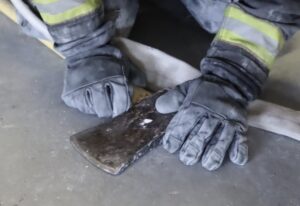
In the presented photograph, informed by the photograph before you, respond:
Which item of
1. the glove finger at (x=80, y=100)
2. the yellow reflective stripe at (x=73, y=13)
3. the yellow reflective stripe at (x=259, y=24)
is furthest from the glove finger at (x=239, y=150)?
the yellow reflective stripe at (x=73, y=13)

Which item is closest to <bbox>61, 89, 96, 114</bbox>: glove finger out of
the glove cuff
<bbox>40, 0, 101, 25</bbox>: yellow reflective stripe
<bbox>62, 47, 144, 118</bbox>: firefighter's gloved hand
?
<bbox>62, 47, 144, 118</bbox>: firefighter's gloved hand

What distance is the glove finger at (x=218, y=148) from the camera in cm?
110

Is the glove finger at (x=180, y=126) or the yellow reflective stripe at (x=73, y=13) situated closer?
the glove finger at (x=180, y=126)

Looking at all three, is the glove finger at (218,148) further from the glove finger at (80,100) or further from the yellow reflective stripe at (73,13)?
the yellow reflective stripe at (73,13)

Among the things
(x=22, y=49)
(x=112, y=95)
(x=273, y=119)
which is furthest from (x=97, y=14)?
(x=273, y=119)

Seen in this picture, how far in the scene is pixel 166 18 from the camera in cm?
165

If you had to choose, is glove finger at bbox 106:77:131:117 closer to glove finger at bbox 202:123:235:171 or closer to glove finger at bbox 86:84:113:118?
glove finger at bbox 86:84:113:118

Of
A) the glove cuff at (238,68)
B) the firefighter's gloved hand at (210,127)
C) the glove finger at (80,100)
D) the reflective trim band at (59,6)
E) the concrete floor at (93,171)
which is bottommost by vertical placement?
the concrete floor at (93,171)

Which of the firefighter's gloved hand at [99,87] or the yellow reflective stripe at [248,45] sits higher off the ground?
the yellow reflective stripe at [248,45]

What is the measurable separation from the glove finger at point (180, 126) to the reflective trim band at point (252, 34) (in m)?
0.19

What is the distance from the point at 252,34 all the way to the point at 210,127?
0.78 ft

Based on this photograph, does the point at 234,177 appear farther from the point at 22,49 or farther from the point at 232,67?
the point at 22,49

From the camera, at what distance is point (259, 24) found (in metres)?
1.12

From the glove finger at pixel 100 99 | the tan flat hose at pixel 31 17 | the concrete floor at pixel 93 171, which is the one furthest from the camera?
the tan flat hose at pixel 31 17
